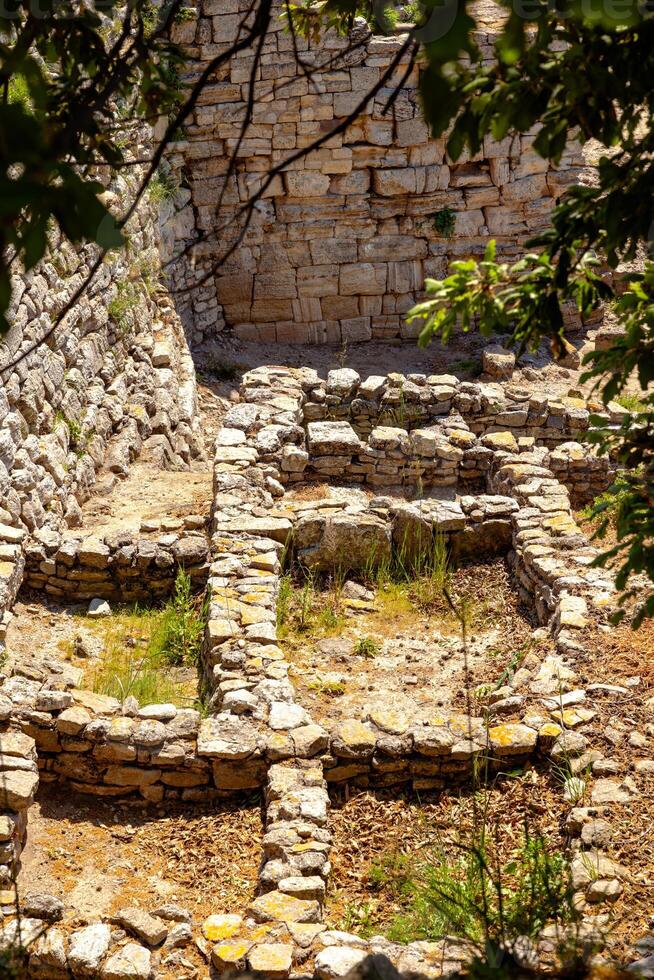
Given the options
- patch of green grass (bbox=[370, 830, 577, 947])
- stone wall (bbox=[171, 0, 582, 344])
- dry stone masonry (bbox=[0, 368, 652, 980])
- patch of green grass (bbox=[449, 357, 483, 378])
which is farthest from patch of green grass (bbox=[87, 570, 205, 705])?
stone wall (bbox=[171, 0, 582, 344])

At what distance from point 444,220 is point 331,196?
59.2 inches

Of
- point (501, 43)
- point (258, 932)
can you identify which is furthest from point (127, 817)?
point (501, 43)

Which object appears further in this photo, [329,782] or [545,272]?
[329,782]

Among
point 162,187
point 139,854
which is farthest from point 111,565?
point 162,187

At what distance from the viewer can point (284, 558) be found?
25.8ft

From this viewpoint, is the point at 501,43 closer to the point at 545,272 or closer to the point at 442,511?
the point at 545,272

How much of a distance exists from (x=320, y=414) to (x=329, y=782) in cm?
500

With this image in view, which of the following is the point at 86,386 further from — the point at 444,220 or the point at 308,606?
the point at 444,220

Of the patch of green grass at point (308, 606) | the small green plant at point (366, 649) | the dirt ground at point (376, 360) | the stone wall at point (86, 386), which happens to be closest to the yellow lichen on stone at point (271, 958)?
the small green plant at point (366, 649)

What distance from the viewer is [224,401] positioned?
1217 cm

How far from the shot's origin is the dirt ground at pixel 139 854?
498 centimetres

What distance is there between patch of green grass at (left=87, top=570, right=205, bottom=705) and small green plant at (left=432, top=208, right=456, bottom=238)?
781 centimetres

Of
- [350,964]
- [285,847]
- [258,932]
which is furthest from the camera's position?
[285,847]

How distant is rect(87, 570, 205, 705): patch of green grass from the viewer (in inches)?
257
